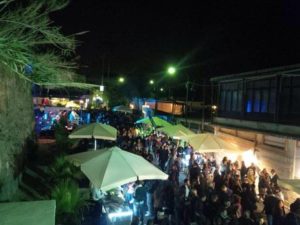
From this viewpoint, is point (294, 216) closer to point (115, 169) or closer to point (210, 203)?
point (210, 203)

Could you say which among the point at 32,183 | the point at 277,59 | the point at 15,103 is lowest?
the point at 32,183

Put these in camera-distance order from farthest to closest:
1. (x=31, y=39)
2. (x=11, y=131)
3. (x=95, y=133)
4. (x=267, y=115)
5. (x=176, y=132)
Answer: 1. (x=267, y=115)
2. (x=176, y=132)
3. (x=95, y=133)
4. (x=11, y=131)
5. (x=31, y=39)

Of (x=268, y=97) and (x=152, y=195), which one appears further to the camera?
(x=268, y=97)

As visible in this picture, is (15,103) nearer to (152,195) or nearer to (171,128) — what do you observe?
(152,195)

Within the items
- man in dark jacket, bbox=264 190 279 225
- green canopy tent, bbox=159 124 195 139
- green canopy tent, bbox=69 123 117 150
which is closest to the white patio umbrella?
man in dark jacket, bbox=264 190 279 225

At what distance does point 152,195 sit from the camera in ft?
37.5

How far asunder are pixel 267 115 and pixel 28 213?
16729mm

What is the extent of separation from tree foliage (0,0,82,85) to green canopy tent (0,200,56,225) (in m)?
2.83

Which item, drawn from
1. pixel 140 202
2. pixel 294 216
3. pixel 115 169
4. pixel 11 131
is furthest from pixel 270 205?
pixel 11 131

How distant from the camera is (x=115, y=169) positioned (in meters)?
9.25

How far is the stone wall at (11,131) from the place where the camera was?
34.5 ft

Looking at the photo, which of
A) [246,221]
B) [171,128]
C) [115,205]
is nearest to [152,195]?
[115,205]

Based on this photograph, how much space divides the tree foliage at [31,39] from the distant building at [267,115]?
10.5 meters

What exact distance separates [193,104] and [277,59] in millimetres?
25861
